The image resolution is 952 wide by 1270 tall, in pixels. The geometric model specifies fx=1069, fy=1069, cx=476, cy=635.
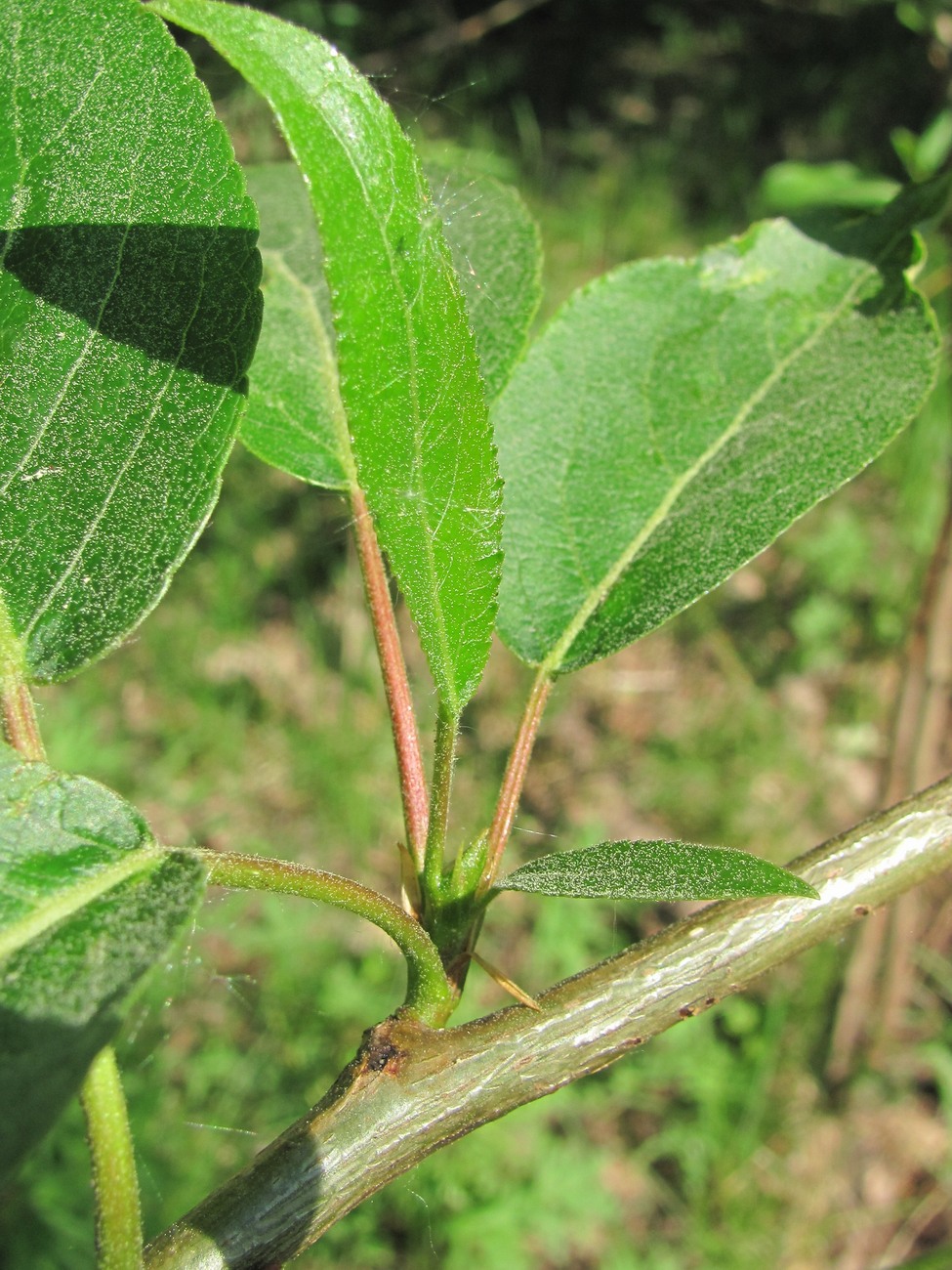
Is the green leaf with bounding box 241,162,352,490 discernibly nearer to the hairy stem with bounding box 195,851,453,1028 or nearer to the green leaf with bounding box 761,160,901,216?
the hairy stem with bounding box 195,851,453,1028

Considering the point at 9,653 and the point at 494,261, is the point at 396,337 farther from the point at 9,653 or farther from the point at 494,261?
the point at 494,261

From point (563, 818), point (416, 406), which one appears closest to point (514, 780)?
point (416, 406)

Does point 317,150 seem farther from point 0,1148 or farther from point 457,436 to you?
point 0,1148

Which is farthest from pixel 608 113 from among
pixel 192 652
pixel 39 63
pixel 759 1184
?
pixel 39 63

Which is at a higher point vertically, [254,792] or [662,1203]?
[254,792]

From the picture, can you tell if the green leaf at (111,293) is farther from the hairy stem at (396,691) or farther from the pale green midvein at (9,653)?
the hairy stem at (396,691)

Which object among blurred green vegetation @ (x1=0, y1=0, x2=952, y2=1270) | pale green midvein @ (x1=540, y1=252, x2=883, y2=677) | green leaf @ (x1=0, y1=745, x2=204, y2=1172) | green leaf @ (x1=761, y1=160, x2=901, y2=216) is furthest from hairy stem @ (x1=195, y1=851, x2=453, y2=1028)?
blurred green vegetation @ (x1=0, y1=0, x2=952, y2=1270)

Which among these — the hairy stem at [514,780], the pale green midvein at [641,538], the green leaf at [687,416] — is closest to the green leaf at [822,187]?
the green leaf at [687,416]
